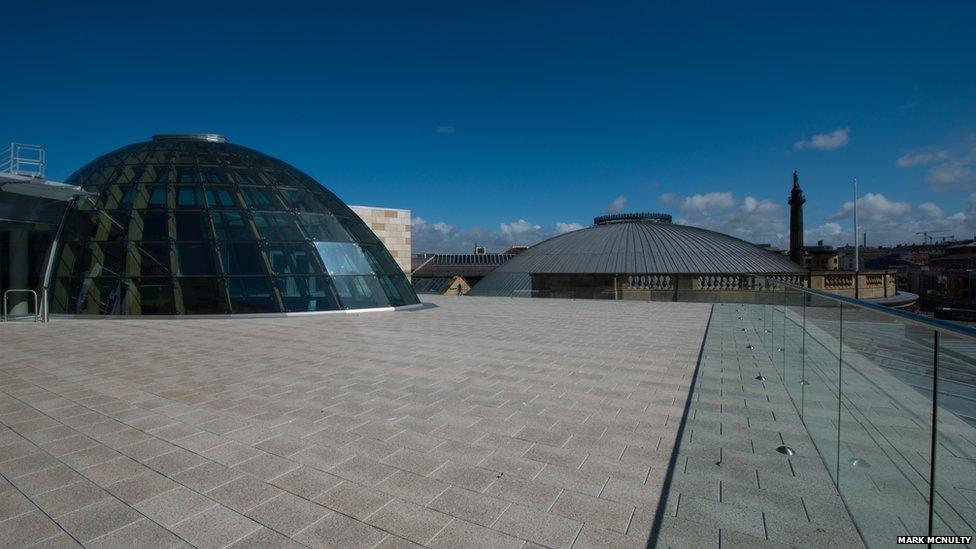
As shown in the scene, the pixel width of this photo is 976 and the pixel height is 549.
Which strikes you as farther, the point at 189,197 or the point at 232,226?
the point at 189,197

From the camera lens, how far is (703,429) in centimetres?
541

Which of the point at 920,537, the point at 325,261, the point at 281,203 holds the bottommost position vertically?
the point at 920,537

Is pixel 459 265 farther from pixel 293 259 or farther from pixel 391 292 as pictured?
pixel 293 259

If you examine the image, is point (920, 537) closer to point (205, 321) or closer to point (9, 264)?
point (205, 321)

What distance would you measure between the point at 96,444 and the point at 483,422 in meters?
3.93

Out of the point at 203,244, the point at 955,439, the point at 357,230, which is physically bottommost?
the point at 955,439

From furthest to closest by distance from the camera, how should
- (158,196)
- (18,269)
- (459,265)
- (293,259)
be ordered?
1. (459,265)
2. (18,269)
3. (158,196)
4. (293,259)

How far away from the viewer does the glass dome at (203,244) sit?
631 inches

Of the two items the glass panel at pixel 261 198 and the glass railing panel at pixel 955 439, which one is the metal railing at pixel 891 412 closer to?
the glass railing panel at pixel 955 439

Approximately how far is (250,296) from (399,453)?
44.3ft

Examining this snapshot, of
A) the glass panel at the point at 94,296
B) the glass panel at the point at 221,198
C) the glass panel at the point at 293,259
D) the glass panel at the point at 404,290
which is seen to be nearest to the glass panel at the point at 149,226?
the glass panel at the point at 221,198

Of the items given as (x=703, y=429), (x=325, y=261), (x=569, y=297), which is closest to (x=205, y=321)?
(x=325, y=261)

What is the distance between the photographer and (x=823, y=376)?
5004mm

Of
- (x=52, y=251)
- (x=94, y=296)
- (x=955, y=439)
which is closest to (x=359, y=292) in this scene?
(x=94, y=296)
